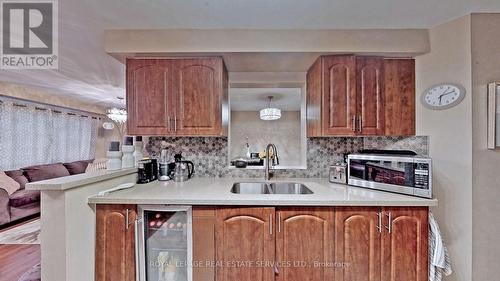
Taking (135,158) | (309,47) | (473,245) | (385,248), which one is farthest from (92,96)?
(473,245)

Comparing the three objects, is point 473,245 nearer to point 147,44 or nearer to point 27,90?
point 147,44

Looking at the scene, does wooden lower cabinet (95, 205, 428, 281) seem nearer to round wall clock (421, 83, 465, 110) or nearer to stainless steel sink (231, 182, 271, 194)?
stainless steel sink (231, 182, 271, 194)

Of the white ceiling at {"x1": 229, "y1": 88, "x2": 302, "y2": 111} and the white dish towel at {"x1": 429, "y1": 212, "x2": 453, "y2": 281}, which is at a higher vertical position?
the white ceiling at {"x1": 229, "y1": 88, "x2": 302, "y2": 111}

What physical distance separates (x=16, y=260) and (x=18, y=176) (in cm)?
190

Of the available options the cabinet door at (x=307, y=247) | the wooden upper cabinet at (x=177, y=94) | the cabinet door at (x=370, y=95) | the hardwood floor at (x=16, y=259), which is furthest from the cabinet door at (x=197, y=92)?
the hardwood floor at (x=16, y=259)

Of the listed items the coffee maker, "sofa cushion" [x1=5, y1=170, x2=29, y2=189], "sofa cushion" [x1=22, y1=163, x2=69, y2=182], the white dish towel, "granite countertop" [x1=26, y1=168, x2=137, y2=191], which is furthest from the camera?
"sofa cushion" [x1=22, y1=163, x2=69, y2=182]

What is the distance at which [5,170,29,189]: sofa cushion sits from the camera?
377 centimetres

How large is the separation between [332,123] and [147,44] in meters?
1.66

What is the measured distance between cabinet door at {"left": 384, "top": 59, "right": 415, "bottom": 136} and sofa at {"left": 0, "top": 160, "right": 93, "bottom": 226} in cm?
471

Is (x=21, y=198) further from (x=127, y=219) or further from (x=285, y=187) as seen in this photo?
(x=285, y=187)

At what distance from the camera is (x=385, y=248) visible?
1.58 metres

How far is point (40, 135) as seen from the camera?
4.45 meters

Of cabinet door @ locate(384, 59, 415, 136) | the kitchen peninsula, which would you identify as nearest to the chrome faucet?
the kitchen peninsula

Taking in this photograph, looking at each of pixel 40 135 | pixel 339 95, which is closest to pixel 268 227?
pixel 339 95
